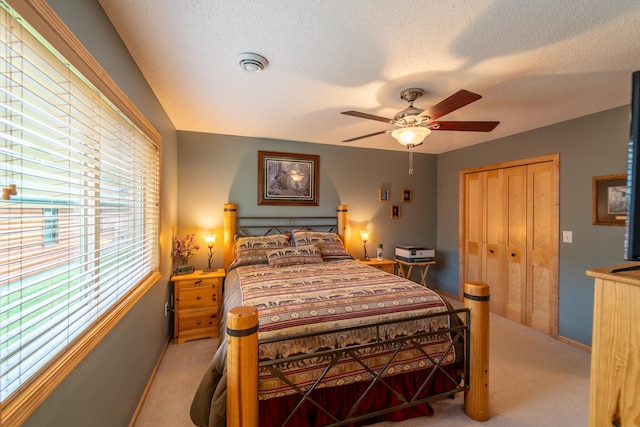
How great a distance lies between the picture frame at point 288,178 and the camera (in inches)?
146

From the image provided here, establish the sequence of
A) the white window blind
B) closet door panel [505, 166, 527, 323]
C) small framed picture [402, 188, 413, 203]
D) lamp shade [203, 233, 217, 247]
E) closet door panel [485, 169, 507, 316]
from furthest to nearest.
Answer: small framed picture [402, 188, 413, 203] → closet door panel [485, 169, 507, 316] → closet door panel [505, 166, 527, 323] → lamp shade [203, 233, 217, 247] → the white window blind

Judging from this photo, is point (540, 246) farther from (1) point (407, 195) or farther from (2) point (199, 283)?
(2) point (199, 283)

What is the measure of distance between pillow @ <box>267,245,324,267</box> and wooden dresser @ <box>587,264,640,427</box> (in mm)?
2526

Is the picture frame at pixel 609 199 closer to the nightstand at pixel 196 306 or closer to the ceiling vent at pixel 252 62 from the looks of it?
the ceiling vent at pixel 252 62

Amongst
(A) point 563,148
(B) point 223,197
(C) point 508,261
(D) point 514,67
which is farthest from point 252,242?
(A) point 563,148

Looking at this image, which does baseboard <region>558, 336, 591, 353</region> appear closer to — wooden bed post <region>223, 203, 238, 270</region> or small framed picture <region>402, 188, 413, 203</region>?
small framed picture <region>402, 188, 413, 203</region>

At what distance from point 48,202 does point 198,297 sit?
215 centimetres

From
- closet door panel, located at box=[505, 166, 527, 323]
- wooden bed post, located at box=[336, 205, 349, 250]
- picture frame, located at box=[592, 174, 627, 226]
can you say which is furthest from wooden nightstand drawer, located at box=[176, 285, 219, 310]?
picture frame, located at box=[592, 174, 627, 226]

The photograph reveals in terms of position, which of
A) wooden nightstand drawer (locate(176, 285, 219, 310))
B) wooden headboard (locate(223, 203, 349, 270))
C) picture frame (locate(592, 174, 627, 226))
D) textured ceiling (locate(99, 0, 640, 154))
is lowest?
wooden nightstand drawer (locate(176, 285, 219, 310))

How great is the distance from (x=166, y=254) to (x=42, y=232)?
1.92 m

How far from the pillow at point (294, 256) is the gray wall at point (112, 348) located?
1121mm

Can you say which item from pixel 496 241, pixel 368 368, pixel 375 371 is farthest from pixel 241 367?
pixel 496 241

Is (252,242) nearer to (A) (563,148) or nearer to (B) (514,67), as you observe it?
(B) (514,67)

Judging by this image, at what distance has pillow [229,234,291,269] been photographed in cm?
309
